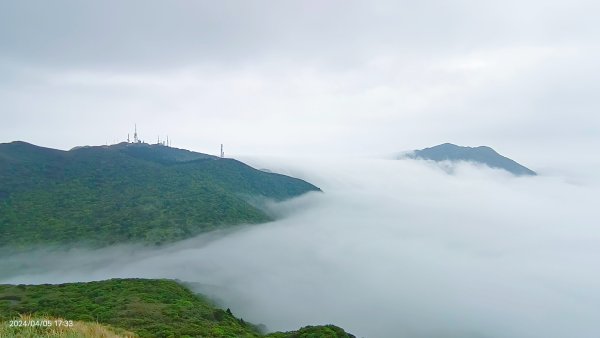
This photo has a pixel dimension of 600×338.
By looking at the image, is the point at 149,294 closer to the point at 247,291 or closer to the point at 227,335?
the point at 227,335

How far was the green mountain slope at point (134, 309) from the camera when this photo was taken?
187ft

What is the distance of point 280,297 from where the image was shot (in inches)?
7559

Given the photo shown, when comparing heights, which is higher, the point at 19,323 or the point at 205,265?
the point at 19,323

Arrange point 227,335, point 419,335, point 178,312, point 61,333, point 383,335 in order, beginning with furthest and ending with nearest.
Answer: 1. point 419,335
2. point 383,335
3. point 178,312
4. point 227,335
5. point 61,333

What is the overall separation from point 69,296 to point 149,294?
54.1 ft

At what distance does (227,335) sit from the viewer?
2100 inches

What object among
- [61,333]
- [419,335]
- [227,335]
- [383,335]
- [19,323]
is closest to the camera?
[61,333]

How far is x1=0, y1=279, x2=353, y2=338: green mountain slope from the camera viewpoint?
5711cm

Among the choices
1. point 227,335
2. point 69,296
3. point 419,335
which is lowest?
point 419,335

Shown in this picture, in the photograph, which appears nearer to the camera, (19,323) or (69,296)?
(19,323)

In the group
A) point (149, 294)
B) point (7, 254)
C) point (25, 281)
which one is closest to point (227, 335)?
point (149, 294)

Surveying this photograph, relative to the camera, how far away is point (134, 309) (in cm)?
7231

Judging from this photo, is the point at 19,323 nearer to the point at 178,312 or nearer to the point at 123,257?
the point at 178,312

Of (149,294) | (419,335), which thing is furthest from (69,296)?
(419,335)
